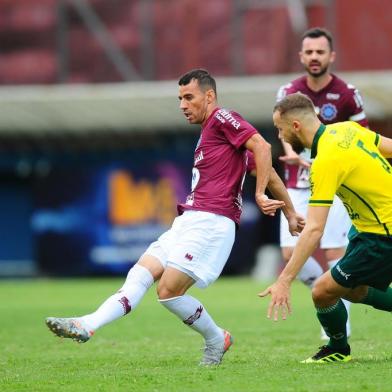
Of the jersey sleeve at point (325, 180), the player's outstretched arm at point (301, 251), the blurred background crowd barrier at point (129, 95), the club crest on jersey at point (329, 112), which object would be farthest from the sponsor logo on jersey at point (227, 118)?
the blurred background crowd barrier at point (129, 95)

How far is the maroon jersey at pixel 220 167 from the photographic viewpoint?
8.53 meters

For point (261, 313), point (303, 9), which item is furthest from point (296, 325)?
point (303, 9)

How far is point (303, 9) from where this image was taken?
23.0 metres

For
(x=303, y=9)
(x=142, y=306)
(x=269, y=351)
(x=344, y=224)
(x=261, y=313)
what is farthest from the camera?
(x=303, y=9)

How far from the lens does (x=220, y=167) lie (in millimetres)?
8578

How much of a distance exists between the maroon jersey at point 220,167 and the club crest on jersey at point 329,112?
1.97 m

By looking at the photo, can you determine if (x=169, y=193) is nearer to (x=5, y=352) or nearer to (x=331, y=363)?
(x=5, y=352)

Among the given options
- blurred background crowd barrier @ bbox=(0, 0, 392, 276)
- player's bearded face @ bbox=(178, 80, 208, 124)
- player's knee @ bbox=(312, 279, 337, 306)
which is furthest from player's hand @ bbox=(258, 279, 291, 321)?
blurred background crowd barrier @ bbox=(0, 0, 392, 276)

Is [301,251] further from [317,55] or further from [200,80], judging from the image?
[317,55]

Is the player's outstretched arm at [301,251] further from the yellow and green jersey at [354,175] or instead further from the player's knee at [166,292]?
the player's knee at [166,292]

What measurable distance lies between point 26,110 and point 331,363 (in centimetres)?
1700

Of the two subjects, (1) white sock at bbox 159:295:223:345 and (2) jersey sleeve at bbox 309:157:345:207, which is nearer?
(2) jersey sleeve at bbox 309:157:345:207

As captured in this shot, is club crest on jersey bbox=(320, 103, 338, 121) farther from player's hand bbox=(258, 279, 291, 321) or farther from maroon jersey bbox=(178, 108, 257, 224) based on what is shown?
player's hand bbox=(258, 279, 291, 321)

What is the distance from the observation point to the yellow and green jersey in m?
7.60
